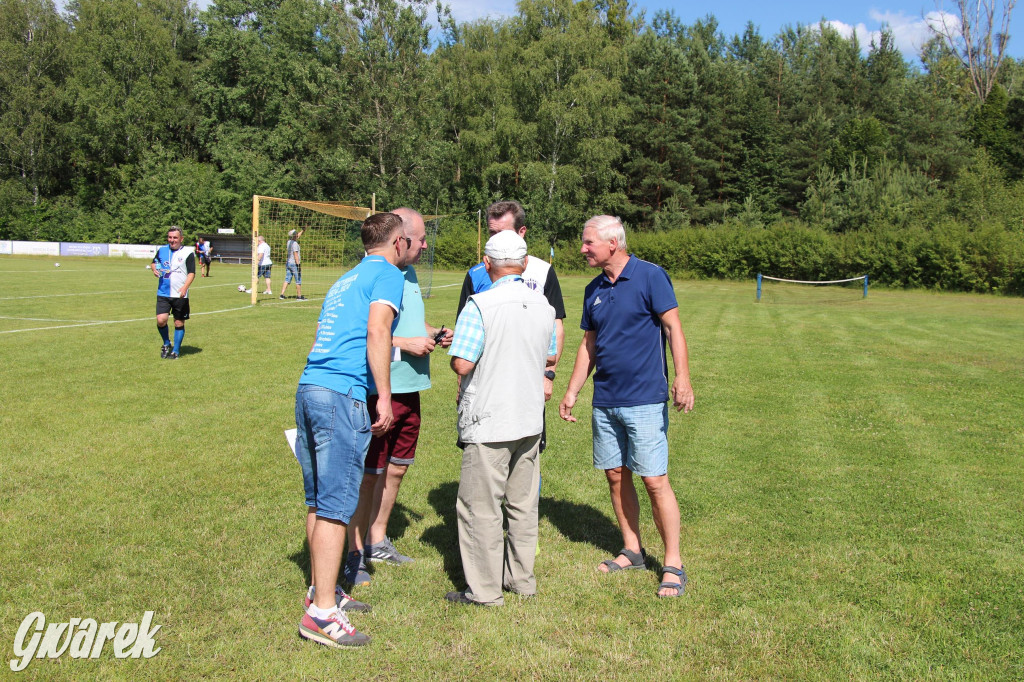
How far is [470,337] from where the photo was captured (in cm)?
349

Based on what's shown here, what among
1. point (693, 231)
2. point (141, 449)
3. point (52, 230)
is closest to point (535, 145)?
point (693, 231)

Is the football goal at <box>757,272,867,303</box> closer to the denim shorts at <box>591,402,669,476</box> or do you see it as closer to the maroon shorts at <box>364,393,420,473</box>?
the denim shorts at <box>591,402,669,476</box>

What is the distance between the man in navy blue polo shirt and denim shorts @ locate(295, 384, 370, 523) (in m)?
1.39

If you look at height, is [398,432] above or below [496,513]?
above

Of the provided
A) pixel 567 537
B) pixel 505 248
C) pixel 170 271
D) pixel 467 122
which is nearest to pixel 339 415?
pixel 505 248

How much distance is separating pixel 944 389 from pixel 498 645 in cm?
806

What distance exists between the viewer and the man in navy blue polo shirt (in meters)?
3.92

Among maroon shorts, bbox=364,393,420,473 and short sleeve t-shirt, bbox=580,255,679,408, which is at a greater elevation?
short sleeve t-shirt, bbox=580,255,679,408

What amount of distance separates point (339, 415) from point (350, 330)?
40 centimetres

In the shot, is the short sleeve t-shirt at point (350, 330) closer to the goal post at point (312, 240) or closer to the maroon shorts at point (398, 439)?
the maroon shorts at point (398, 439)

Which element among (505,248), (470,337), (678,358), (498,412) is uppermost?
(505,248)

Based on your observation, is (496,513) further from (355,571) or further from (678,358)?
(678,358)

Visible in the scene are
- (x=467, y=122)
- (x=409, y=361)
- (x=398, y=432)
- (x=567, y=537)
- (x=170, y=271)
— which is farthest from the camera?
(x=467, y=122)

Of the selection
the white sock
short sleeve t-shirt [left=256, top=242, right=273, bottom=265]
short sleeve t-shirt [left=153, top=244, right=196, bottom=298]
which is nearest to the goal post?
short sleeve t-shirt [left=256, top=242, right=273, bottom=265]
